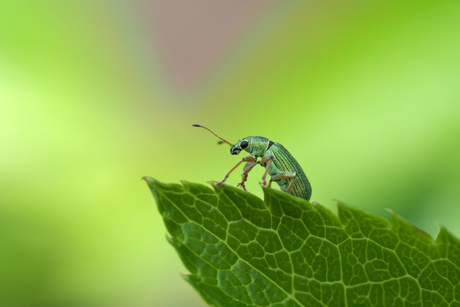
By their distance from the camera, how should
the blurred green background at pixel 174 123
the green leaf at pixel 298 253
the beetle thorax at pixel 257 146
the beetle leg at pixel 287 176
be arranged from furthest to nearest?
the blurred green background at pixel 174 123, the beetle thorax at pixel 257 146, the beetle leg at pixel 287 176, the green leaf at pixel 298 253

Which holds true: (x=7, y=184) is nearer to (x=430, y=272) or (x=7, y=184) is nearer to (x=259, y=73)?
(x=259, y=73)

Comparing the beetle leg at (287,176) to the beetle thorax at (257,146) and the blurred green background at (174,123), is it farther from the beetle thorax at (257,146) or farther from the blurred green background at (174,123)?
the blurred green background at (174,123)

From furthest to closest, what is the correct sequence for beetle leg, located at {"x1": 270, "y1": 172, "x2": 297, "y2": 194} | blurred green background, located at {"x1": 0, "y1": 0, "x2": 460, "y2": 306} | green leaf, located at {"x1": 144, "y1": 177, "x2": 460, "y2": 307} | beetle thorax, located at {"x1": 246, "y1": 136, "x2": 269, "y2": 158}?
1. blurred green background, located at {"x1": 0, "y1": 0, "x2": 460, "y2": 306}
2. beetle thorax, located at {"x1": 246, "y1": 136, "x2": 269, "y2": 158}
3. beetle leg, located at {"x1": 270, "y1": 172, "x2": 297, "y2": 194}
4. green leaf, located at {"x1": 144, "y1": 177, "x2": 460, "y2": 307}

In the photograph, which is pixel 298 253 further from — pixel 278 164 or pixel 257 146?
pixel 257 146

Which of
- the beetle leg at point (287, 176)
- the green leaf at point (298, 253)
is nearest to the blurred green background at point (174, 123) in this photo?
the beetle leg at point (287, 176)

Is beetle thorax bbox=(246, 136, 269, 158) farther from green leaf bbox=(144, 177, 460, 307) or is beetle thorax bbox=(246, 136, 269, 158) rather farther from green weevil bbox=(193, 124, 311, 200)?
green leaf bbox=(144, 177, 460, 307)

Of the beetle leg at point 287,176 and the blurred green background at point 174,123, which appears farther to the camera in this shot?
the blurred green background at point 174,123

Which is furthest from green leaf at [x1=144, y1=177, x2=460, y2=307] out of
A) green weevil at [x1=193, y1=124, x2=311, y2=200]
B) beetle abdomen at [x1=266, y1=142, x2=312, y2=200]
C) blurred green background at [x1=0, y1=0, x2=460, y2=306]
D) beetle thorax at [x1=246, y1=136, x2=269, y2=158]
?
blurred green background at [x1=0, y1=0, x2=460, y2=306]
